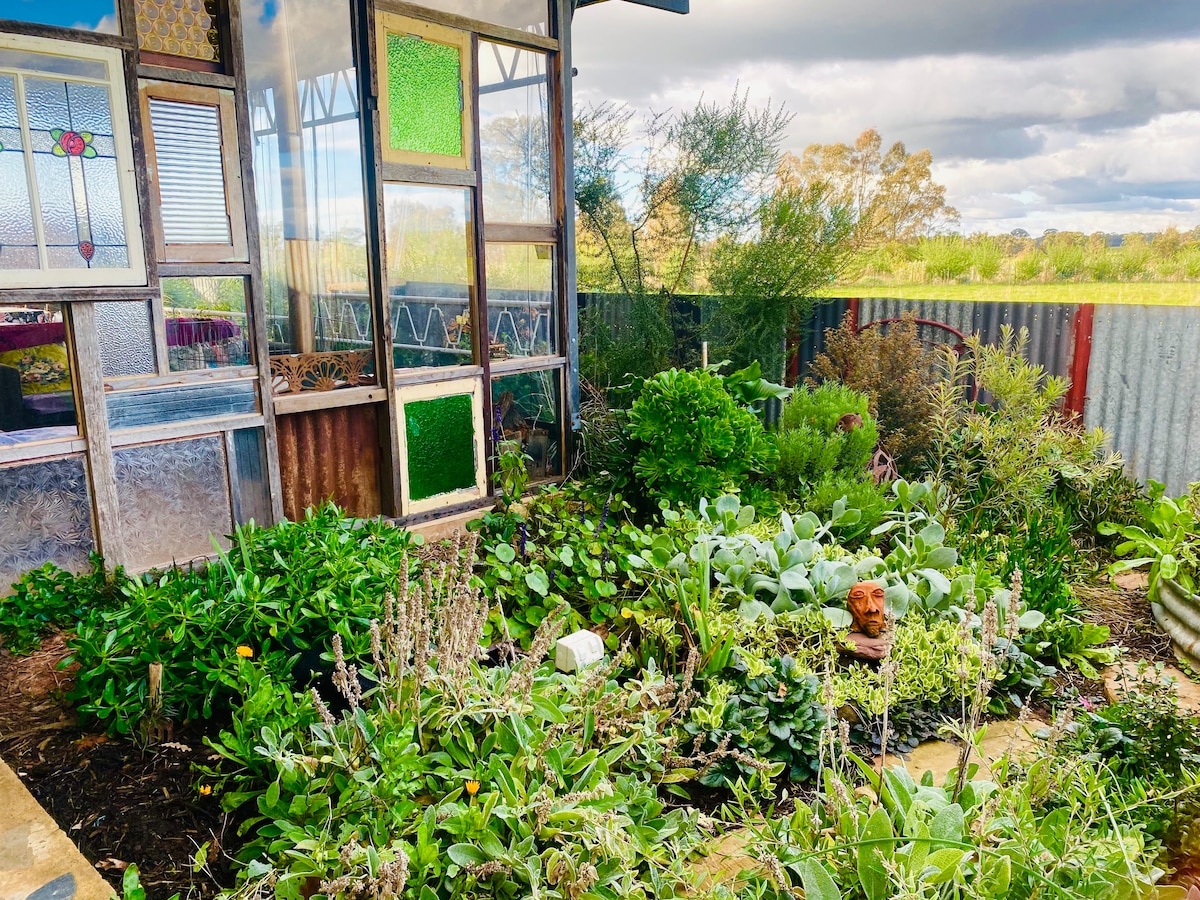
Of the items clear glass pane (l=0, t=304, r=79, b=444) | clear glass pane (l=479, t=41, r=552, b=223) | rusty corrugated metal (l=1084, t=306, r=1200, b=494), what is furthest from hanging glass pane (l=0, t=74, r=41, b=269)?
rusty corrugated metal (l=1084, t=306, r=1200, b=494)

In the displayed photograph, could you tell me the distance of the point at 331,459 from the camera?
3777mm

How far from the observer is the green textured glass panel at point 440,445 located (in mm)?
4027

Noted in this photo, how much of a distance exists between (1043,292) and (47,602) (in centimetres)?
700

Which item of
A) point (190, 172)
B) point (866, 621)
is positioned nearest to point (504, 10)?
point (190, 172)

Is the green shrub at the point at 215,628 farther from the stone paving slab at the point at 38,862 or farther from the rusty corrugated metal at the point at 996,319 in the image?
the rusty corrugated metal at the point at 996,319

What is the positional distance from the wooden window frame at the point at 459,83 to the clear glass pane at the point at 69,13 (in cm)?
111

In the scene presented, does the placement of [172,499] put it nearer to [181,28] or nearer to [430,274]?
[430,274]

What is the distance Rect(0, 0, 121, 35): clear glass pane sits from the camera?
2621 millimetres

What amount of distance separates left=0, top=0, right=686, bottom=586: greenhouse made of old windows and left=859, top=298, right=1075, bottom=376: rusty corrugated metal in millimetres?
2887

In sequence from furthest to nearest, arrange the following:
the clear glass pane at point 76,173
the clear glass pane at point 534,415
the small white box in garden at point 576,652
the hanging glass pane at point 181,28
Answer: the clear glass pane at point 534,415
the hanging glass pane at point 181,28
the clear glass pane at point 76,173
the small white box in garden at point 576,652

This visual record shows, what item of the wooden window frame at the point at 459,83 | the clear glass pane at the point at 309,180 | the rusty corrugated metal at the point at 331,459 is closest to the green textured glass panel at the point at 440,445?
the rusty corrugated metal at the point at 331,459

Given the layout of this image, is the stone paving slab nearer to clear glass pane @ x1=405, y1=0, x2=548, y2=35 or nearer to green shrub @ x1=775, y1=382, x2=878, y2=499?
green shrub @ x1=775, y1=382, x2=878, y2=499

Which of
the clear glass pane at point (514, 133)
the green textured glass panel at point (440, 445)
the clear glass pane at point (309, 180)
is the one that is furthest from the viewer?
the clear glass pane at point (514, 133)

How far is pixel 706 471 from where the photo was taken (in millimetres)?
3883
